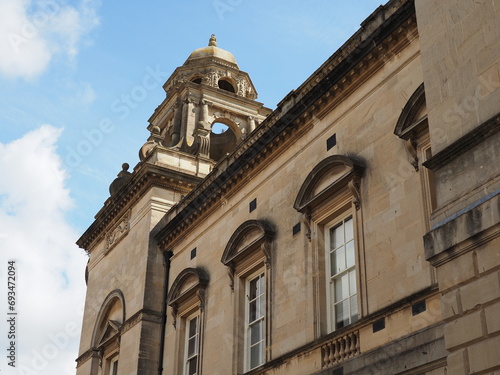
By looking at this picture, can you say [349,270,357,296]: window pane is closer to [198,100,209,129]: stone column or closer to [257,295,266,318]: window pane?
[257,295,266,318]: window pane

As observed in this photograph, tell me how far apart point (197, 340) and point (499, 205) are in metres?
12.3

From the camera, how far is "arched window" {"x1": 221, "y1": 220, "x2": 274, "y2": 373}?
54.5 ft

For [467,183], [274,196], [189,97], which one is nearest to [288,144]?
[274,196]

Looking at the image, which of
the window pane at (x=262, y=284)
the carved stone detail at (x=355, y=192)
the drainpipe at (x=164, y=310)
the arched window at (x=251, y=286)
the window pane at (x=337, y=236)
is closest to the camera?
the carved stone detail at (x=355, y=192)

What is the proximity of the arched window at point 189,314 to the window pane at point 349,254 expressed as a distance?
→ 19.1 ft

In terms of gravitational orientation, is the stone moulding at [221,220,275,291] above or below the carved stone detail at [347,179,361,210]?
above

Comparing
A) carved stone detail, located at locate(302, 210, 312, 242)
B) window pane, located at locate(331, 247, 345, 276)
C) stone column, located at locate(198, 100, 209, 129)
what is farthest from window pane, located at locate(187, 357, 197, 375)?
stone column, located at locate(198, 100, 209, 129)

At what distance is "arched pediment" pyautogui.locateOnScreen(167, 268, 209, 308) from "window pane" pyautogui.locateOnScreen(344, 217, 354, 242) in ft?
Result: 18.8

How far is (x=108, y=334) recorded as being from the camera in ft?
78.7

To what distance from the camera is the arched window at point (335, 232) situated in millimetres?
14016

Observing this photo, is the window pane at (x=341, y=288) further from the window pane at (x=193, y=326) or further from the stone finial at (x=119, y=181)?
the stone finial at (x=119, y=181)

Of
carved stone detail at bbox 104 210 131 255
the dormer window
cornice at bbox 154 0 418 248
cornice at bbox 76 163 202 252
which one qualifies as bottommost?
cornice at bbox 154 0 418 248

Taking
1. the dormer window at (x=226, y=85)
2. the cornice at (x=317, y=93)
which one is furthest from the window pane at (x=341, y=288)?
the dormer window at (x=226, y=85)

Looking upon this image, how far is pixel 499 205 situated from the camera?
8.47m
